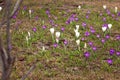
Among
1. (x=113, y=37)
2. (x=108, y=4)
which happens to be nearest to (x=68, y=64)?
(x=113, y=37)

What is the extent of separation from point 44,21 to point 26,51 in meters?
3.03

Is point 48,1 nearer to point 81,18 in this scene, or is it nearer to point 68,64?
point 81,18

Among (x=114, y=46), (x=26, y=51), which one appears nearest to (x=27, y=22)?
(x=26, y=51)

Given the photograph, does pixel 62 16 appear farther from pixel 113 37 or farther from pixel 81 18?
pixel 113 37

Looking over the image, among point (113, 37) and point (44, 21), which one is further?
point (44, 21)

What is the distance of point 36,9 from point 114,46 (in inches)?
203

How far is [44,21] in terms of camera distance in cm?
1030

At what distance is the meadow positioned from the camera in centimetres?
→ 625

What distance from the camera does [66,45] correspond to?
7.82m

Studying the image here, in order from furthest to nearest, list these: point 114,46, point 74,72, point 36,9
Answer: point 36,9, point 114,46, point 74,72

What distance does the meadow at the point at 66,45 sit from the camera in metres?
6.25

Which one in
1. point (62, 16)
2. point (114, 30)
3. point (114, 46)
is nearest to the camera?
point (114, 46)

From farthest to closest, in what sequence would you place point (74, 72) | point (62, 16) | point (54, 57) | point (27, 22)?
point (62, 16)
point (27, 22)
point (54, 57)
point (74, 72)

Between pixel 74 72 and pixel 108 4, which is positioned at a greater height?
pixel 74 72
